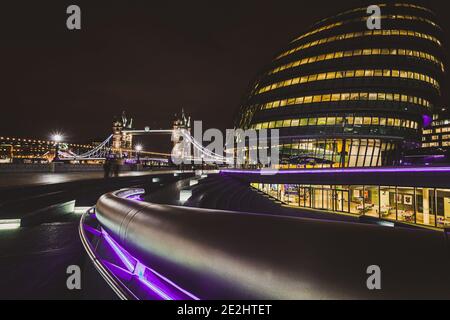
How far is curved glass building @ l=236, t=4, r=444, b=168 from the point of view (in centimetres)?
4650

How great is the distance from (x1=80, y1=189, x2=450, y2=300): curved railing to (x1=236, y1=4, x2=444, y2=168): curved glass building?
1793 inches

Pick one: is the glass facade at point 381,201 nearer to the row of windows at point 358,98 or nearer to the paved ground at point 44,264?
the row of windows at point 358,98

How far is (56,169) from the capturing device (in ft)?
98.5

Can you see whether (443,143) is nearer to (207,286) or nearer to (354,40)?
(354,40)

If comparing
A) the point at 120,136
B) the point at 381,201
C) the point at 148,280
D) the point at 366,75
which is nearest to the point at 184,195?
the point at 148,280

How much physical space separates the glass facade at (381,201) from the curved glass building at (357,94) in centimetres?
1397

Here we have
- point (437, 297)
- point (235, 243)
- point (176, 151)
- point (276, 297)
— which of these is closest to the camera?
point (437, 297)

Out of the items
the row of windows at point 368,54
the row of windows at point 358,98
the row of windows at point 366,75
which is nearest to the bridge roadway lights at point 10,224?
the row of windows at point 358,98

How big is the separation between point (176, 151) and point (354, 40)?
100649 millimetres

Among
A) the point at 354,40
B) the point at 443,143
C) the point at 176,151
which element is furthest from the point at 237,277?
the point at 176,151

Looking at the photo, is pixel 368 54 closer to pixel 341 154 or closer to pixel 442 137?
pixel 341 154

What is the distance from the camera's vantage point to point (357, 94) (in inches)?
1866

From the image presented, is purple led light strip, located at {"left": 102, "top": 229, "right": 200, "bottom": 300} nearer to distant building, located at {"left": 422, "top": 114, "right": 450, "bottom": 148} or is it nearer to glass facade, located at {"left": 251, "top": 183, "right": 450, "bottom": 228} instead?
glass facade, located at {"left": 251, "top": 183, "right": 450, "bottom": 228}

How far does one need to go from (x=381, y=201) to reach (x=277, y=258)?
27924 millimetres
